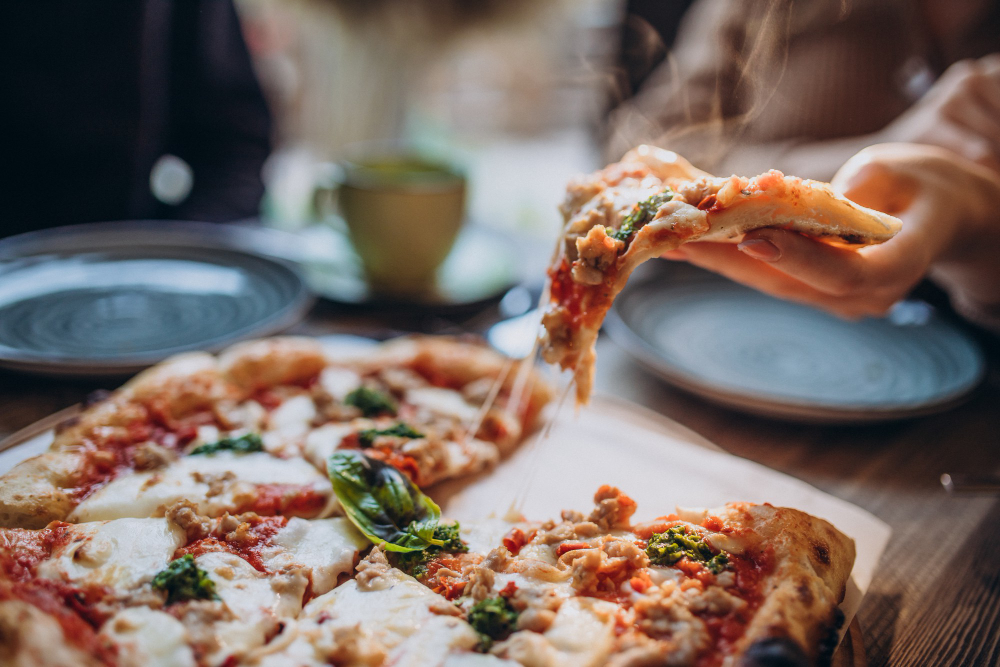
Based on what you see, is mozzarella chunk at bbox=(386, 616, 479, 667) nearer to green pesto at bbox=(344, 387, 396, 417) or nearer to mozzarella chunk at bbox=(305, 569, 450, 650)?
mozzarella chunk at bbox=(305, 569, 450, 650)

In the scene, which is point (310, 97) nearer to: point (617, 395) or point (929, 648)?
point (617, 395)

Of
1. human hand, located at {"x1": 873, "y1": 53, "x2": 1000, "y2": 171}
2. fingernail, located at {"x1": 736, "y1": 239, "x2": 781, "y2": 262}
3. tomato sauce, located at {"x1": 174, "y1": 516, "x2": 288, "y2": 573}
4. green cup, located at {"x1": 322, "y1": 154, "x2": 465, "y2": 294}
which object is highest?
human hand, located at {"x1": 873, "y1": 53, "x2": 1000, "y2": 171}

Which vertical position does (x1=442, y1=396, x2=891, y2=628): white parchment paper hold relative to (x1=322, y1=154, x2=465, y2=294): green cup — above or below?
below

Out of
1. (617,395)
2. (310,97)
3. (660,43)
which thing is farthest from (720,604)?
(310,97)

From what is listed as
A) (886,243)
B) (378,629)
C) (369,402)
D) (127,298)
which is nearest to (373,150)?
(127,298)

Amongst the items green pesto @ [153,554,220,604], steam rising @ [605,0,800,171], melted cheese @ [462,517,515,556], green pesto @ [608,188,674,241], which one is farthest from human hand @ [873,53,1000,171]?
green pesto @ [153,554,220,604]

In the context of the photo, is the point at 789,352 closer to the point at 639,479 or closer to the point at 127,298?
the point at 639,479
